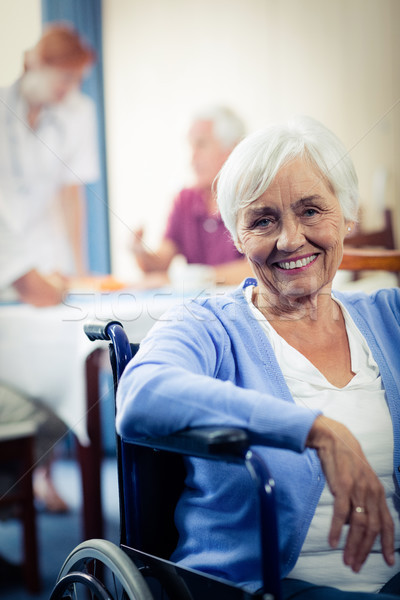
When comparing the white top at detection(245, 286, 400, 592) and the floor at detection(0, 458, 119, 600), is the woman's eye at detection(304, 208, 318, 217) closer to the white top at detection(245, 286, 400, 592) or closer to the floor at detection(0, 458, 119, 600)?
the white top at detection(245, 286, 400, 592)

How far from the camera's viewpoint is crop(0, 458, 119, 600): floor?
5.33 ft

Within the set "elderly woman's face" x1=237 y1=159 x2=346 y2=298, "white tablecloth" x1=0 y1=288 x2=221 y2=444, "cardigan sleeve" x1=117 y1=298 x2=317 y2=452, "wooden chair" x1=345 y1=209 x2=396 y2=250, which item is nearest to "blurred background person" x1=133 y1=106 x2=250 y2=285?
"white tablecloth" x1=0 y1=288 x2=221 y2=444

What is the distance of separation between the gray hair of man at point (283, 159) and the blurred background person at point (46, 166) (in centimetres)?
132

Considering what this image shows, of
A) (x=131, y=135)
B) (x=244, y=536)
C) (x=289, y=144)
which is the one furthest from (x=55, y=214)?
(x=244, y=536)

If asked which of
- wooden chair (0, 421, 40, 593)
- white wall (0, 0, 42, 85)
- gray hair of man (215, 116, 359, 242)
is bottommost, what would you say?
wooden chair (0, 421, 40, 593)

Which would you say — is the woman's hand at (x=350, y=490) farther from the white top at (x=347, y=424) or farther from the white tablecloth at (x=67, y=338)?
the white tablecloth at (x=67, y=338)

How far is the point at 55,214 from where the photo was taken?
2566mm

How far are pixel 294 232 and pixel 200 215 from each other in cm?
153

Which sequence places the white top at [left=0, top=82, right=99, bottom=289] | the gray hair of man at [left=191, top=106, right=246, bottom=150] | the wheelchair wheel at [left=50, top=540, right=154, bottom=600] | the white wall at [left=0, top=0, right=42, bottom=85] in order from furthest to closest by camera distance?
the gray hair of man at [left=191, top=106, right=246, bottom=150], the white wall at [left=0, top=0, right=42, bottom=85], the white top at [left=0, top=82, right=99, bottom=289], the wheelchair wheel at [left=50, top=540, right=154, bottom=600]

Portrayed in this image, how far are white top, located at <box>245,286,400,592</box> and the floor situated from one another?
108 cm

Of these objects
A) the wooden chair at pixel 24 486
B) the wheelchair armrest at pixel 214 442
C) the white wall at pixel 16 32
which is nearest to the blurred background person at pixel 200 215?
the wooden chair at pixel 24 486

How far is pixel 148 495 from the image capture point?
2.56 ft

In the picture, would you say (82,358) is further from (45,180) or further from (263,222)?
(45,180)

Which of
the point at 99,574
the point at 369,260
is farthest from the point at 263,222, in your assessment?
the point at 99,574
